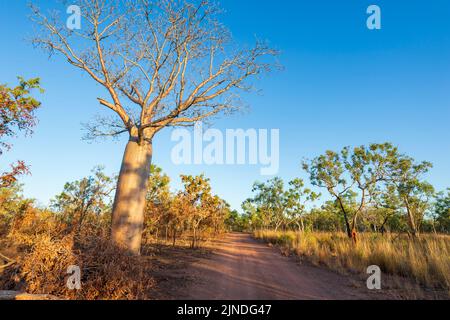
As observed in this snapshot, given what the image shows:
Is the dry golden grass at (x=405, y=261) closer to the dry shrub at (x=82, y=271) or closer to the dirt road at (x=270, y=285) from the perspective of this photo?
the dirt road at (x=270, y=285)

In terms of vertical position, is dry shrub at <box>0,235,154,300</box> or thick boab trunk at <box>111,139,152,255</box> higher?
thick boab trunk at <box>111,139,152,255</box>

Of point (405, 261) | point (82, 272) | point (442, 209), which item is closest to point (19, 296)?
point (82, 272)

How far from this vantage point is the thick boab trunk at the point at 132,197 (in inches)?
210

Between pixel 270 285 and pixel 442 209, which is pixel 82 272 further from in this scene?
pixel 442 209

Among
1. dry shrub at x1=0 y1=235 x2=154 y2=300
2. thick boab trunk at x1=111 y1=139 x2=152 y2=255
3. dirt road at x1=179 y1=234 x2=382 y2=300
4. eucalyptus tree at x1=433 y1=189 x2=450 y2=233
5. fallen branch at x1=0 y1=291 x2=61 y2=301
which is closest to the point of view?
fallen branch at x1=0 y1=291 x2=61 y2=301

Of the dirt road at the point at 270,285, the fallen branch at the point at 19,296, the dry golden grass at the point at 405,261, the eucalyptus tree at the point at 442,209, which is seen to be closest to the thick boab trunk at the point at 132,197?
the dirt road at the point at 270,285

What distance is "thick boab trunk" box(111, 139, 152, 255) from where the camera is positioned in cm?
534

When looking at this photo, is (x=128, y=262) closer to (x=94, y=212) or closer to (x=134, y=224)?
(x=134, y=224)

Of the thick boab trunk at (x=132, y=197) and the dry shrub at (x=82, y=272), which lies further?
the thick boab trunk at (x=132, y=197)

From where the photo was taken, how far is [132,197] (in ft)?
18.6

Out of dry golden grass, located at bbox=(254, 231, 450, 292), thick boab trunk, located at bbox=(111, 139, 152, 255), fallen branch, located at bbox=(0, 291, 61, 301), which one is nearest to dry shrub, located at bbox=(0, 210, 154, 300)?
fallen branch, located at bbox=(0, 291, 61, 301)

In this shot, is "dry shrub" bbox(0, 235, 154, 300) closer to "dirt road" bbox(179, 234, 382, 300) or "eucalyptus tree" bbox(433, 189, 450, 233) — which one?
"dirt road" bbox(179, 234, 382, 300)
